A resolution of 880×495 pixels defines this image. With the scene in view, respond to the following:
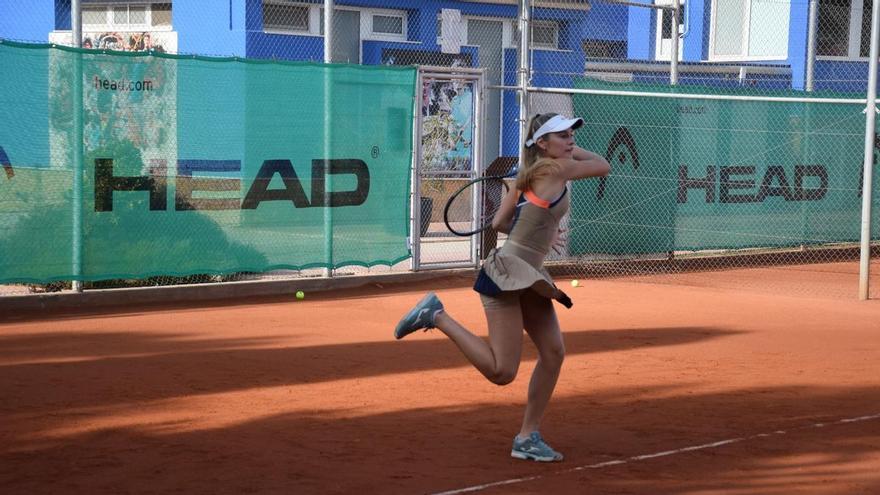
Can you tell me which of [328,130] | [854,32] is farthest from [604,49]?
[328,130]

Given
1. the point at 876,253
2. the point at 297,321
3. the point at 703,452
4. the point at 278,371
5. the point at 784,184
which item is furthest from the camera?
the point at 876,253

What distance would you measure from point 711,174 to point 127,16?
49.0 ft

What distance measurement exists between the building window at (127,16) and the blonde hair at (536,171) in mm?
21418

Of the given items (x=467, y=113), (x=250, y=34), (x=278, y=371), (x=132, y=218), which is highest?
(x=250, y=34)

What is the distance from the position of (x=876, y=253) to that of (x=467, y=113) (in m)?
7.08

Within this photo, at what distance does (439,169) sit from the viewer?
1513cm

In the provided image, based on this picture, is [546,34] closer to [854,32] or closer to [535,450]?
[854,32]

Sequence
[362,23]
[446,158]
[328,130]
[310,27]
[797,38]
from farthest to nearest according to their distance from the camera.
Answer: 1. [797,38]
2. [362,23]
3. [310,27]
4. [446,158]
5. [328,130]

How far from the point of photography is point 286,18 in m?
24.5

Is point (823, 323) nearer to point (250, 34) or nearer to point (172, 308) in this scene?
point (172, 308)

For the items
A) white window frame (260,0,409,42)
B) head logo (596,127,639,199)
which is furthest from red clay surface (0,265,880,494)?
white window frame (260,0,409,42)

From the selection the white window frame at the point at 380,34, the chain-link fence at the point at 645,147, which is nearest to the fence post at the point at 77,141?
the chain-link fence at the point at 645,147

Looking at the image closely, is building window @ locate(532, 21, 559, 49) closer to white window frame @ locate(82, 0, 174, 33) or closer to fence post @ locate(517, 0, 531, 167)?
white window frame @ locate(82, 0, 174, 33)

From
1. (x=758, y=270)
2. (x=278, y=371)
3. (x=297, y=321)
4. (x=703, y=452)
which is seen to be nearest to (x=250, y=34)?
(x=758, y=270)
